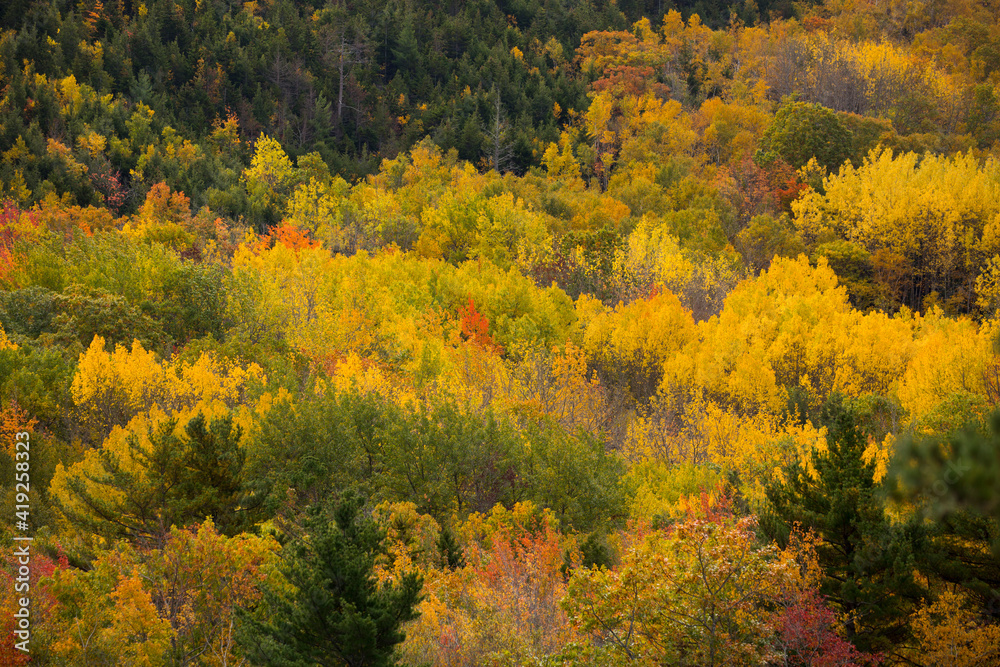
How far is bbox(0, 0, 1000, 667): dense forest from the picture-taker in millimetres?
13023

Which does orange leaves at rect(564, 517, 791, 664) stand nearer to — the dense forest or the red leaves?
the dense forest

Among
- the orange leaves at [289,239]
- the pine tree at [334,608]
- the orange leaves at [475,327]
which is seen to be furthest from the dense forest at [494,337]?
the orange leaves at [289,239]

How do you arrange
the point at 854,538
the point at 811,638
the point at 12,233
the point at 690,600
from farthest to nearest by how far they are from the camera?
the point at 12,233 → the point at 854,538 → the point at 811,638 → the point at 690,600

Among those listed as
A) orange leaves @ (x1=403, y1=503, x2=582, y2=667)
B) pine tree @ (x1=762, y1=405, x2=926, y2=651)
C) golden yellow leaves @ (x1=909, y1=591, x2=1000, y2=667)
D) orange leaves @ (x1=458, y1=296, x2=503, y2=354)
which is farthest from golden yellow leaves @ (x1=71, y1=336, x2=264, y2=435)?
golden yellow leaves @ (x1=909, y1=591, x2=1000, y2=667)

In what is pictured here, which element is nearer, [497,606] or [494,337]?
[497,606]

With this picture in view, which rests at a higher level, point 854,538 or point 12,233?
point 854,538

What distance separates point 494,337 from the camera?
42.0 m

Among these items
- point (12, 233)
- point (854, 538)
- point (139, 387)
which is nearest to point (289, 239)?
point (12, 233)

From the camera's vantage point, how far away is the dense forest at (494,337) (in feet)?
42.7

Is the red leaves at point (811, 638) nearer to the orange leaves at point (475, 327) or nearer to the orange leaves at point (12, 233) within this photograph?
the orange leaves at point (475, 327)

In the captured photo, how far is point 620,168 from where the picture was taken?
7206 centimetres

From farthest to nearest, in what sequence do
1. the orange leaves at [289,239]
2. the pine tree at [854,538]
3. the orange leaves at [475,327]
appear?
1. the orange leaves at [289,239]
2. the orange leaves at [475,327]
3. the pine tree at [854,538]

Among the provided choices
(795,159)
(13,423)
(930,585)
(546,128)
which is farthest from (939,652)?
(546,128)

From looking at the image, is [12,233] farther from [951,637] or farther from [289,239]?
[951,637]
